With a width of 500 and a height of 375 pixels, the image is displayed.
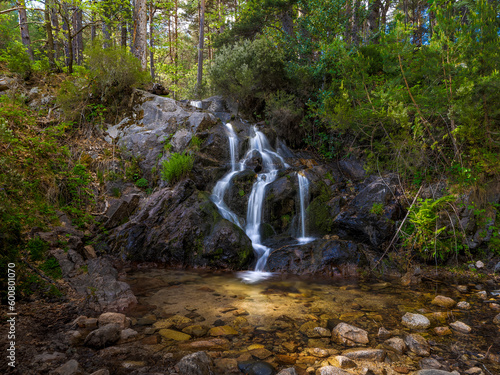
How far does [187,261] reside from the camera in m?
6.18

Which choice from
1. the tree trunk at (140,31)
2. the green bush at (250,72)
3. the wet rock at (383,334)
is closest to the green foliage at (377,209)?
the wet rock at (383,334)

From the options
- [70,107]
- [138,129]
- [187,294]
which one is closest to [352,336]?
[187,294]

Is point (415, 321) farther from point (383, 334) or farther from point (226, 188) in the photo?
point (226, 188)

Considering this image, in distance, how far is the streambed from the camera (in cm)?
275

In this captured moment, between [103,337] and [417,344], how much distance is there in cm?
337

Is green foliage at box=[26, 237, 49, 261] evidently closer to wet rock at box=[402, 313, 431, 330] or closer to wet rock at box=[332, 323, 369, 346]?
wet rock at box=[332, 323, 369, 346]

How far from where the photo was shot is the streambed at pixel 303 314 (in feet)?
9.04

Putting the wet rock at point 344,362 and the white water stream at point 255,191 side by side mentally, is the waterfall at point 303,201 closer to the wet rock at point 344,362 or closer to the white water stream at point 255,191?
the white water stream at point 255,191

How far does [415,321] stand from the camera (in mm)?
3428

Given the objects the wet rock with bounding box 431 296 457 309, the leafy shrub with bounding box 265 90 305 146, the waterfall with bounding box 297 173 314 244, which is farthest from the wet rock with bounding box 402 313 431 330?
the leafy shrub with bounding box 265 90 305 146

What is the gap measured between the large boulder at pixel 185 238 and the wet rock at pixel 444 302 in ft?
11.9

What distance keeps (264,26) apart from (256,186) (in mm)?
10228

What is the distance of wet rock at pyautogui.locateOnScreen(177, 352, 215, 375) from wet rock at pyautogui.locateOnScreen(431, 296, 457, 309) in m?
3.64

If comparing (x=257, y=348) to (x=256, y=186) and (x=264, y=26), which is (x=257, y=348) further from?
(x=264, y=26)
